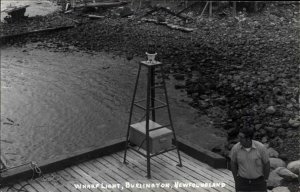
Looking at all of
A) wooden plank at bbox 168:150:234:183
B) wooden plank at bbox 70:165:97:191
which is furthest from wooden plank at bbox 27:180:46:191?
wooden plank at bbox 168:150:234:183

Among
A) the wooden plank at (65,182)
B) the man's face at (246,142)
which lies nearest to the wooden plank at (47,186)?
the wooden plank at (65,182)

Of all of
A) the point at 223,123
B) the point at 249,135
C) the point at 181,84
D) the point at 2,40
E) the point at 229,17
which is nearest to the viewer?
the point at 249,135

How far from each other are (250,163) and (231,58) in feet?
55.2

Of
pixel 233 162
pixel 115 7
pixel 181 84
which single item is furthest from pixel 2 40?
pixel 233 162

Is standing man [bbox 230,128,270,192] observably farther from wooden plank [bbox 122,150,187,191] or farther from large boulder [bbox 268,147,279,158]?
large boulder [bbox 268,147,279,158]

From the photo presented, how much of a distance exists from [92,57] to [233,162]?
19515 mm

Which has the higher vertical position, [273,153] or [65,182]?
[65,182]

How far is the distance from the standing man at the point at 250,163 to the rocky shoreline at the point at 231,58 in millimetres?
2708

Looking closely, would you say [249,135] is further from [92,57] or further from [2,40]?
[2,40]

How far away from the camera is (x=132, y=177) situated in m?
9.33

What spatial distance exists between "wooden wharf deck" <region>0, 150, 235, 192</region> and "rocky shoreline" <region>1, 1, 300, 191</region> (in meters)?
1.65

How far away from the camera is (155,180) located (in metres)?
9.22

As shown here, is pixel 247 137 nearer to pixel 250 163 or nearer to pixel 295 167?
pixel 250 163

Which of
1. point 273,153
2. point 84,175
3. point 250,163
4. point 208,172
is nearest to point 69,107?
point 273,153
